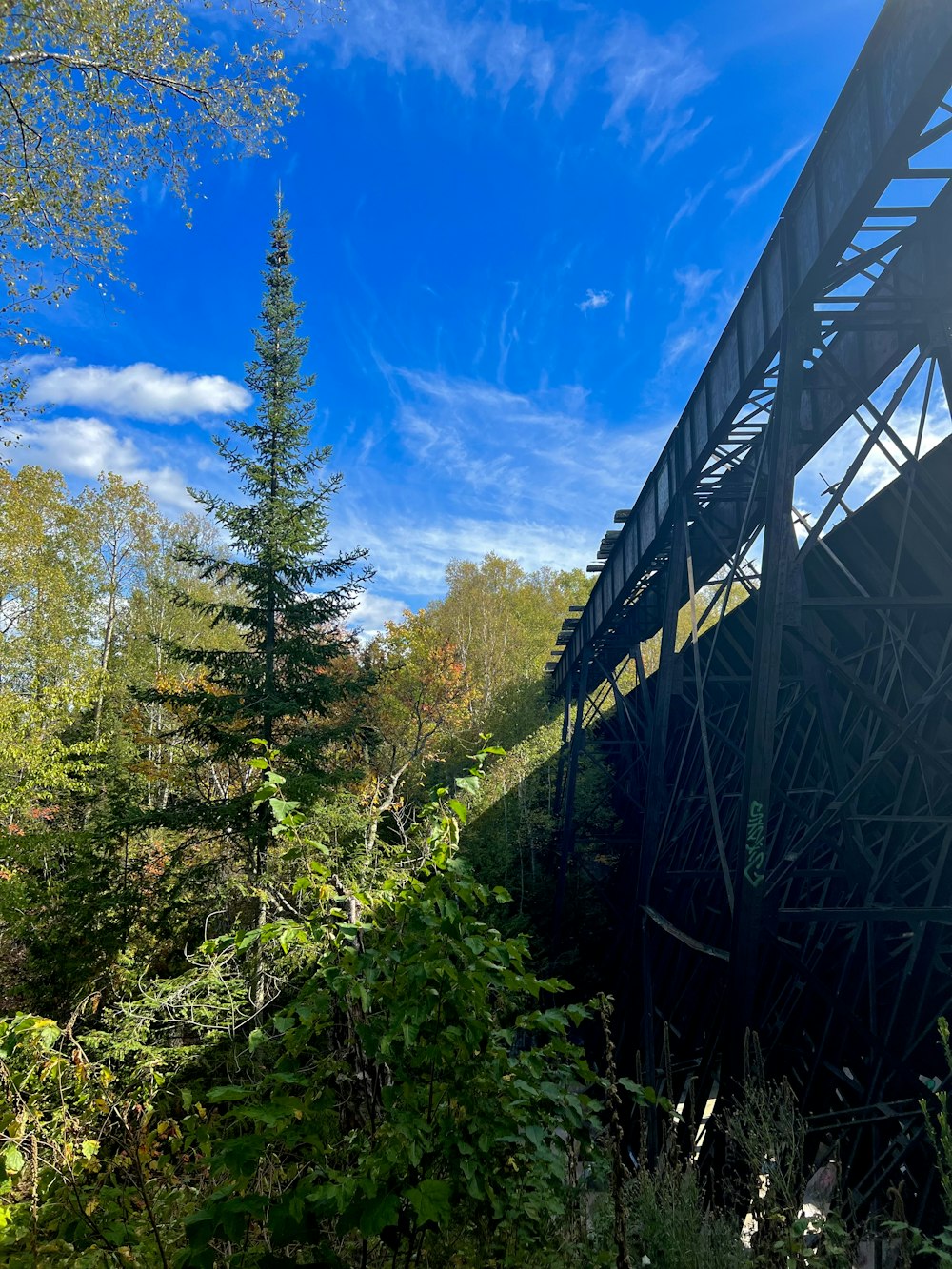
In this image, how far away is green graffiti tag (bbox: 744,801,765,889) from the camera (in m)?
3.93

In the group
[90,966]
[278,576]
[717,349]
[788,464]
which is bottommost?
[90,966]

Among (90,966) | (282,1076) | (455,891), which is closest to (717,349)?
(455,891)

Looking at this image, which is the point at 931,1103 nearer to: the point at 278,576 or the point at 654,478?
the point at 654,478

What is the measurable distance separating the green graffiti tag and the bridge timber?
0.01m

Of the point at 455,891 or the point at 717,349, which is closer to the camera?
the point at 455,891

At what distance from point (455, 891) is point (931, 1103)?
11.8 feet

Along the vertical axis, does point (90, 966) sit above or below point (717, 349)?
below

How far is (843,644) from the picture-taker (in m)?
6.19

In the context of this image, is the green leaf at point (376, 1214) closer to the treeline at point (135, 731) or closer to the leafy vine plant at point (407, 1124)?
the leafy vine plant at point (407, 1124)

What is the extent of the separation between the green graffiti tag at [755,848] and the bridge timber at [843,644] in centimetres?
1

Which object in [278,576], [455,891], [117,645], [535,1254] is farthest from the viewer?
[117,645]

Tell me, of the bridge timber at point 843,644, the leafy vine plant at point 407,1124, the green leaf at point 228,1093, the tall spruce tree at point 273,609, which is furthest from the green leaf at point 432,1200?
the tall spruce tree at point 273,609

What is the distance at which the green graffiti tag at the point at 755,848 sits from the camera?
3928 millimetres

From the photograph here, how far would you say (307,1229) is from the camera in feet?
5.97
